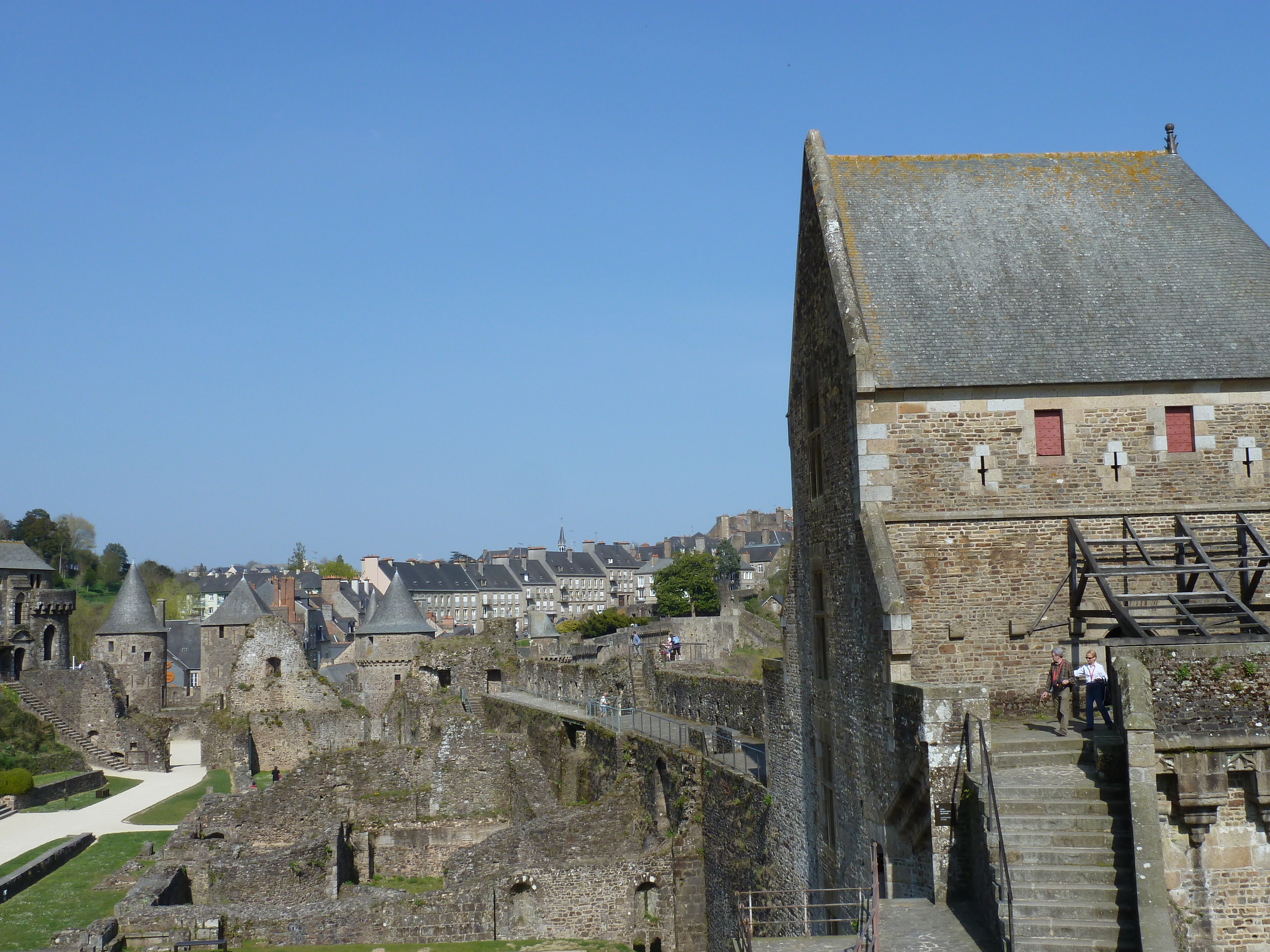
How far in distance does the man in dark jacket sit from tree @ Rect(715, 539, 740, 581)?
96502mm

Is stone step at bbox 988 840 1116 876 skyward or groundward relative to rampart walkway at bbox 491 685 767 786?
skyward

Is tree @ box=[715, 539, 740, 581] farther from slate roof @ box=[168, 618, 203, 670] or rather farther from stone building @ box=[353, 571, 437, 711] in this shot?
stone building @ box=[353, 571, 437, 711]

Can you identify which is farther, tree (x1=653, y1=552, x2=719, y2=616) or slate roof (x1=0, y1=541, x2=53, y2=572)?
tree (x1=653, y1=552, x2=719, y2=616)

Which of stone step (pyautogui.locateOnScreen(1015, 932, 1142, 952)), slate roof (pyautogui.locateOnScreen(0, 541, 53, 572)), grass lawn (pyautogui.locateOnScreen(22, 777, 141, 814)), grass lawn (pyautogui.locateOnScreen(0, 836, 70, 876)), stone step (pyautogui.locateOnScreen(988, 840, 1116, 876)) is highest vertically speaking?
slate roof (pyautogui.locateOnScreen(0, 541, 53, 572))

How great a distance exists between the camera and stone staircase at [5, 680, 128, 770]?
A: 4616 cm

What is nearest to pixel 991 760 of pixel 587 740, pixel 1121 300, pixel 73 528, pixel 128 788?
pixel 1121 300

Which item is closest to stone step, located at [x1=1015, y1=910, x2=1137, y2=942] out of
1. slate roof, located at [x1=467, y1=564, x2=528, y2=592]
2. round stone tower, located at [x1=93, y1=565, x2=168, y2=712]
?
round stone tower, located at [x1=93, y1=565, x2=168, y2=712]

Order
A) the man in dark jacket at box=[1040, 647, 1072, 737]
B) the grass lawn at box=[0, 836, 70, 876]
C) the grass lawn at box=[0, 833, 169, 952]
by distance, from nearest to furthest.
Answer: the man in dark jacket at box=[1040, 647, 1072, 737] < the grass lawn at box=[0, 833, 169, 952] < the grass lawn at box=[0, 836, 70, 876]

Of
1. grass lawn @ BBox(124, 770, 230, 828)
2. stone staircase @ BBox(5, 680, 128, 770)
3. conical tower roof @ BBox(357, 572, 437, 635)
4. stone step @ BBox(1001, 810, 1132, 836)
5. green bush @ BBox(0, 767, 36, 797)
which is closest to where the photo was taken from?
stone step @ BBox(1001, 810, 1132, 836)

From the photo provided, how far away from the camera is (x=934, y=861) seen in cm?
1127

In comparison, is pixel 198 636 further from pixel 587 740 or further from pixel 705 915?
pixel 705 915

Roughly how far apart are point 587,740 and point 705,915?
25.3 ft

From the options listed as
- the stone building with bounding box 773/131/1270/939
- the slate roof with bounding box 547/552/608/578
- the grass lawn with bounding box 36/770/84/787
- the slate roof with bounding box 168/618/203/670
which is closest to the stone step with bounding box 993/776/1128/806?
the stone building with bounding box 773/131/1270/939

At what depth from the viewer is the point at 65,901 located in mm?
23000
